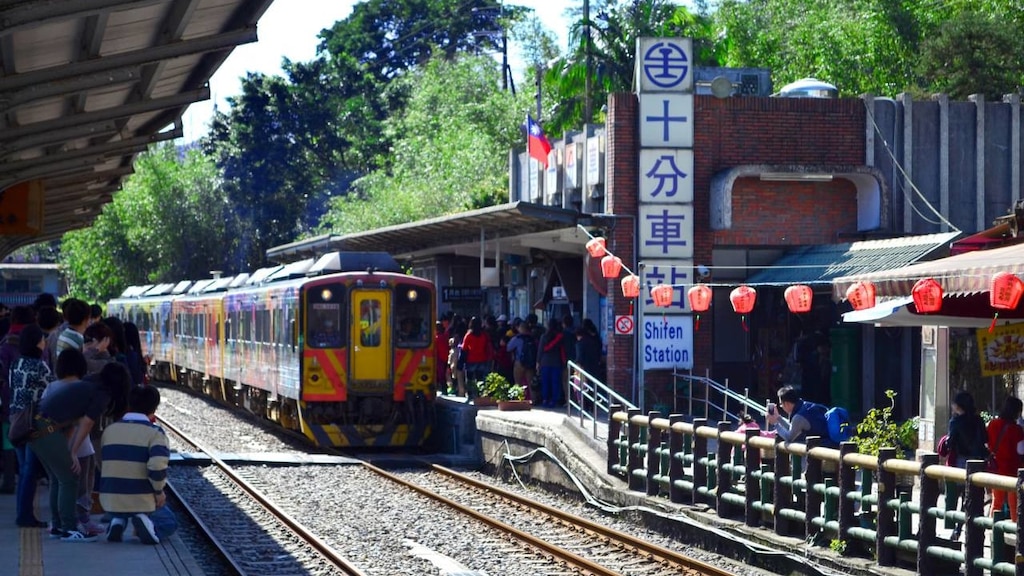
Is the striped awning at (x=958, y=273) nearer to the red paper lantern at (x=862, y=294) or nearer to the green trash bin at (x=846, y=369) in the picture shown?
the red paper lantern at (x=862, y=294)

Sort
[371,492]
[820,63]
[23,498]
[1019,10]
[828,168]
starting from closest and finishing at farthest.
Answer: [23,498] < [371,492] < [828,168] < [1019,10] < [820,63]

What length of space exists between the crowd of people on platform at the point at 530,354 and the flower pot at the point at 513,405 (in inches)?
31.7

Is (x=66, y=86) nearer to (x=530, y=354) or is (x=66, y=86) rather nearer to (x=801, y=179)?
(x=530, y=354)

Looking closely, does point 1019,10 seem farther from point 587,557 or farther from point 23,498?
point 23,498

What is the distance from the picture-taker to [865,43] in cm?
4209

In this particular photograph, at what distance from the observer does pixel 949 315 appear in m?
13.7

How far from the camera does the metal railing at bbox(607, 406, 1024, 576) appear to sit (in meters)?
9.80

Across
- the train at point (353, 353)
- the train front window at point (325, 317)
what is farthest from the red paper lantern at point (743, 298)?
the train front window at point (325, 317)

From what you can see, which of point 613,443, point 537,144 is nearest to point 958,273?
point 613,443

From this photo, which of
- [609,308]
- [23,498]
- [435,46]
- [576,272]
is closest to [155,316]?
[576,272]

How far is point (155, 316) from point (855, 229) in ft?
73.5

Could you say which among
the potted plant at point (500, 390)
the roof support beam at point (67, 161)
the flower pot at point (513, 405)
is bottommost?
the flower pot at point (513, 405)

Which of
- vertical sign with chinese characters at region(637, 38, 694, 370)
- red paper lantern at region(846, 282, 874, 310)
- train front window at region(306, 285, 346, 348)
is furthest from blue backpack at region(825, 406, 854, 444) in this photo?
train front window at region(306, 285, 346, 348)

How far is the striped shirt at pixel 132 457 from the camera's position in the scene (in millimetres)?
10562
